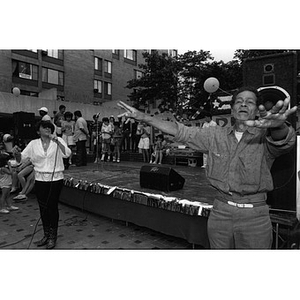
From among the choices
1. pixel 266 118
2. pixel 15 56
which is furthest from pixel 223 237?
pixel 15 56

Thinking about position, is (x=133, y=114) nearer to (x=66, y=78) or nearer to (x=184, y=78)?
(x=184, y=78)

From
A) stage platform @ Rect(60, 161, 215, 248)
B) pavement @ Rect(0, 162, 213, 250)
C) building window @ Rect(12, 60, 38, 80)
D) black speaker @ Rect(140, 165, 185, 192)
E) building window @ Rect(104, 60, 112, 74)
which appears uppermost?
building window @ Rect(104, 60, 112, 74)

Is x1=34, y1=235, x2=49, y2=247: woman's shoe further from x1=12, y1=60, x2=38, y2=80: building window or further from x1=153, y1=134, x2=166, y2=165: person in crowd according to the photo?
x1=12, y1=60, x2=38, y2=80: building window

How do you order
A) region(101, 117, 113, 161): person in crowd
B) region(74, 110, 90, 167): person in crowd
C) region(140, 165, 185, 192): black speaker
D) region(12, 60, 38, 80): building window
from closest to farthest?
region(140, 165, 185, 192): black speaker
region(74, 110, 90, 167): person in crowd
region(101, 117, 113, 161): person in crowd
region(12, 60, 38, 80): building window

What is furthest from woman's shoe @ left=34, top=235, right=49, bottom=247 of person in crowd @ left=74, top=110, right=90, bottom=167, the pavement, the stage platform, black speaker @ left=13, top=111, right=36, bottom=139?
black speaker @ left=13, top=111, right=36, bottom=139

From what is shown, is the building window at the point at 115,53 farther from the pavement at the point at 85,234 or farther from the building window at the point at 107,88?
the pavement at the point at 85,234

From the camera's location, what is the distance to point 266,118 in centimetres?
138

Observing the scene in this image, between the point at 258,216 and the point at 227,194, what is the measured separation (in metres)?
0.23

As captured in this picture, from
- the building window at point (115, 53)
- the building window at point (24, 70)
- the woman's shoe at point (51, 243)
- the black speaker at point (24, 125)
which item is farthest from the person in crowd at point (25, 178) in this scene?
the building window at point (115, 53)

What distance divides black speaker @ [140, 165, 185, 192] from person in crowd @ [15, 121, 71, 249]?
1.31m

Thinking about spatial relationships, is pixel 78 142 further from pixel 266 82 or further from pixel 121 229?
pixel 266 82

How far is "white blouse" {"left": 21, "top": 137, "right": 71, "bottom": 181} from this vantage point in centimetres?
314

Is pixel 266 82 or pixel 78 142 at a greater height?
pixel 266 82

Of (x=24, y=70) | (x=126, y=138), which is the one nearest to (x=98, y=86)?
(x=24, y=70)
